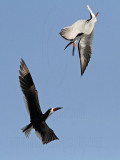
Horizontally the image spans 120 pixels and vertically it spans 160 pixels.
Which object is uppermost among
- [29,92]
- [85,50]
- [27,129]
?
[85,50]

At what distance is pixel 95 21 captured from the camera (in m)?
13.6

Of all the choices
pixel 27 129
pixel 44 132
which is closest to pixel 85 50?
pixel 44 132

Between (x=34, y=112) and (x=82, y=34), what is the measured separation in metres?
3.34

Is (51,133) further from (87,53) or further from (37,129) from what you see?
(87,53)

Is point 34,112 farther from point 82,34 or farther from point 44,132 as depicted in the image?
point 82,34

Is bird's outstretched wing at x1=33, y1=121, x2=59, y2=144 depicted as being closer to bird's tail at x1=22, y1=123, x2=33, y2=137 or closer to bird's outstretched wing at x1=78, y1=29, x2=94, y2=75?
bird's tail at x1=22, y1=123, x2=33, y2=137

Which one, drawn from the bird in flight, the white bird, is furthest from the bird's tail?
the white bird

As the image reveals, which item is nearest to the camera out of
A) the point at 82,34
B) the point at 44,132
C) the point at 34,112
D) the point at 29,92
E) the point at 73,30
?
the point at 73,30

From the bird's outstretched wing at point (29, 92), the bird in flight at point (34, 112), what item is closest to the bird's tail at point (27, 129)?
the bird in flight at point (34, 112)

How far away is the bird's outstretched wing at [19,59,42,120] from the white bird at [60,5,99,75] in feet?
7.60

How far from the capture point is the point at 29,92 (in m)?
14.2

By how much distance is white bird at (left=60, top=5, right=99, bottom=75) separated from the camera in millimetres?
12327

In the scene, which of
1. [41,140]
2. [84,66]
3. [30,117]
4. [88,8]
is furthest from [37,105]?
[88,8]

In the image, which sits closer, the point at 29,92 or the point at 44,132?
the point at 44,132
